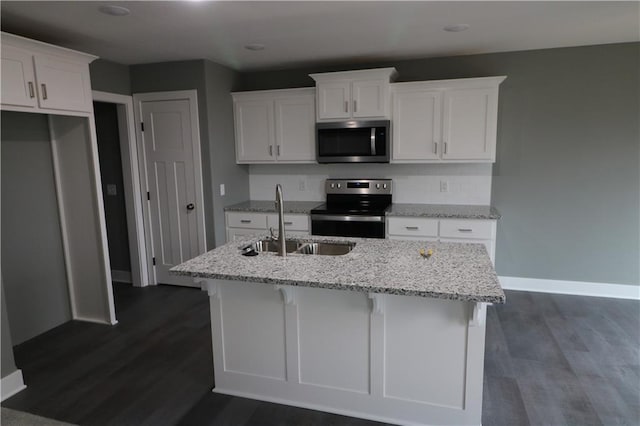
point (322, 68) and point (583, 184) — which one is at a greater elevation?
point (322, 68)

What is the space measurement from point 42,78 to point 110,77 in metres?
1.30

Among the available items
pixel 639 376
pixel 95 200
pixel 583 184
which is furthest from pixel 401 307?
pixel 583 184

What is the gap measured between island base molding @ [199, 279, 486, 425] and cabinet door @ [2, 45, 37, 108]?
1756 millimetres

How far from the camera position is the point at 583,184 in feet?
12.9

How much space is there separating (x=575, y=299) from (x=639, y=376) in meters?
1.40

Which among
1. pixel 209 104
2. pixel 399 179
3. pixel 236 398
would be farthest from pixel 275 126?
pixel 236 398

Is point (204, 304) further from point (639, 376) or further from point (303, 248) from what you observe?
point (639, 376)

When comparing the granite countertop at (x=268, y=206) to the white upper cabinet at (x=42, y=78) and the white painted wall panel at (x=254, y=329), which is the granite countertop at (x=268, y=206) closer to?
the white upper cabinet at (x=42, y=78)

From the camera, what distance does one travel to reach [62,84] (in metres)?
2.92

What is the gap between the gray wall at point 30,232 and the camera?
10.3 feet

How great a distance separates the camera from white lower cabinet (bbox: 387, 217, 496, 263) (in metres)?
3.75

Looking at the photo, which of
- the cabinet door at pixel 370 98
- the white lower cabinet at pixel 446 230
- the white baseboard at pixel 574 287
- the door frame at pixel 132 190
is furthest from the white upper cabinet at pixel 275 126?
the white baseboard at pixel 574 287

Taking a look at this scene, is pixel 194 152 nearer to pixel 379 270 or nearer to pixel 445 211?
pixel 445 211

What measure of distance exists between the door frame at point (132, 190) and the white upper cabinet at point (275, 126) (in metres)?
1.09
